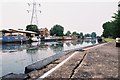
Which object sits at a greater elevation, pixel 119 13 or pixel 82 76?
pixel 119 13

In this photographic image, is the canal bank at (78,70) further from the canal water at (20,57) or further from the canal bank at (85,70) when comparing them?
the canal water at (20,57)

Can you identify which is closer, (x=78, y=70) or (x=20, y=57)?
(x=78, y=70)

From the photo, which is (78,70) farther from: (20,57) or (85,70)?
(20,57)

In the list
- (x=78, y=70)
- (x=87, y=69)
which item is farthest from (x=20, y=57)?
(x=78, y=70)

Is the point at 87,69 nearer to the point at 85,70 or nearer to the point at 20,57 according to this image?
the point at 85,70

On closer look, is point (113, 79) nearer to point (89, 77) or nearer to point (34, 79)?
point (89, 77)

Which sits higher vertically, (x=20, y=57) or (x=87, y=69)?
(x=87, y=69)

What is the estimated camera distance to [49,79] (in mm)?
9258

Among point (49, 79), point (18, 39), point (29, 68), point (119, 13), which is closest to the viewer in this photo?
point (49, 79)

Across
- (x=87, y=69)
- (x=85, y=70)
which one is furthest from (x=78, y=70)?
(x=87, y=69)

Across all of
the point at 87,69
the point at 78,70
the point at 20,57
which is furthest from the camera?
the point at 20,57

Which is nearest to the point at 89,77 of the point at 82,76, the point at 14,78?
the point at 82,76

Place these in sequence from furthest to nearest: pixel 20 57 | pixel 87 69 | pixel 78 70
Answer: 1. pixel 20 57
2. pixel 87 69
3. pixel 78 70

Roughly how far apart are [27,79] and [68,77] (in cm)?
150
